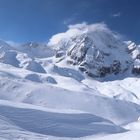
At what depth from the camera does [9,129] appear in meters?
15.8

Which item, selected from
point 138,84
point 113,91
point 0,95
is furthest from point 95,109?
point 138,84

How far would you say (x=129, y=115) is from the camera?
66.6 metres

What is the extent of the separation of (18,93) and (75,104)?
364 inches

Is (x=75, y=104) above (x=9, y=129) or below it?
above

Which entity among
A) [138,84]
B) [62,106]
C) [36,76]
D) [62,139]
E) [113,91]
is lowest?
[62,139]

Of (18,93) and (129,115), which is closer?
(18,93)

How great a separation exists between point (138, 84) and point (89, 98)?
137 m

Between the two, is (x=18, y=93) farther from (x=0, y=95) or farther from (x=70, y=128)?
(x=70, y=128)

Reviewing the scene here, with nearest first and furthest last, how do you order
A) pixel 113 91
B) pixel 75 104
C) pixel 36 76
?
pixel 75 104 → pixel 36 76 → pixel 113 91

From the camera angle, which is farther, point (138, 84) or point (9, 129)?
point (138, 84)

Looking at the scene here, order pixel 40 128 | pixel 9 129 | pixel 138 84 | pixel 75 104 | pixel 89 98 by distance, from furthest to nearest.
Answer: pixel 138 84, pixel 89 98, pixel 75 104, pixel 40 128, pixel 9 129

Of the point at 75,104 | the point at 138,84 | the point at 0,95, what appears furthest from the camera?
the point at 138,84

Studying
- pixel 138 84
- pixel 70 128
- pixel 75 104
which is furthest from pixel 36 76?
pixel 138 84

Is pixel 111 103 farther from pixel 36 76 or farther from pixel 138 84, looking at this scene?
pixel 138 84
